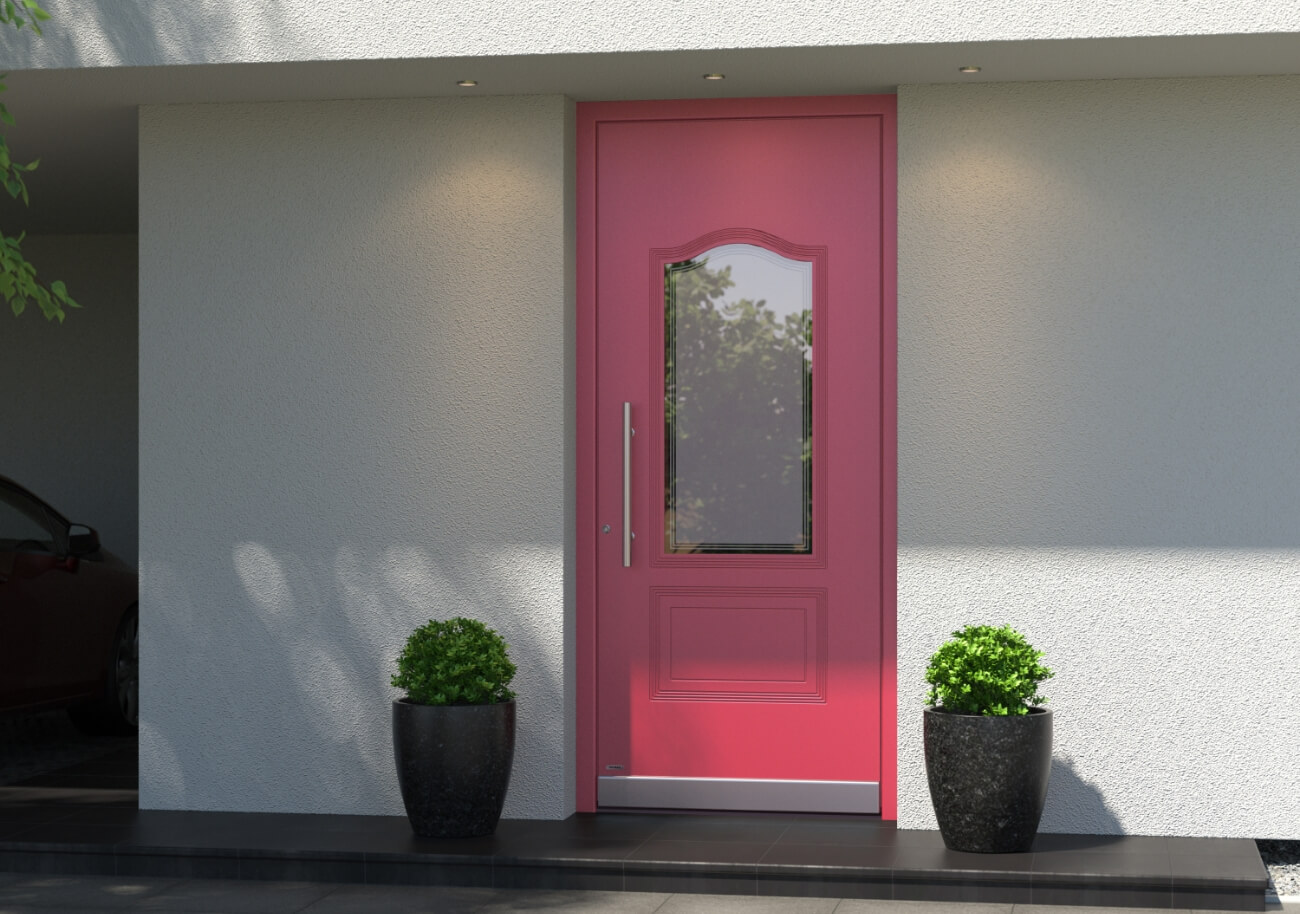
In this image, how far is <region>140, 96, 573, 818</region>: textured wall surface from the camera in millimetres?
6156

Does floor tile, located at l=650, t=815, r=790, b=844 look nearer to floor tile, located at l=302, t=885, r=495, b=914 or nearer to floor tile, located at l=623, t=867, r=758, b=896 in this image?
floor tile, located at l=623, t=867, r=758, b=896

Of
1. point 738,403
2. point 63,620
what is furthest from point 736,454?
point 63,620

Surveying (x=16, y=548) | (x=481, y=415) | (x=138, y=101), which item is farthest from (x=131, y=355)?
(x=481, y=415)

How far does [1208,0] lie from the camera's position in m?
5.22

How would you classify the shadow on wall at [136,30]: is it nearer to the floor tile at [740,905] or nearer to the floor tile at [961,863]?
the floor tile at [740,905]

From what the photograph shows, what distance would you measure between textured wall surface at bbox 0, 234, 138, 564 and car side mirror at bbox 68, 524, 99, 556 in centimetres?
153

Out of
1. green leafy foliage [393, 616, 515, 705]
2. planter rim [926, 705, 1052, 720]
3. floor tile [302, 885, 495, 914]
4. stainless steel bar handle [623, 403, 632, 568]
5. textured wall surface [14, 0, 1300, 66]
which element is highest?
textured wall surface [14, 0, 1300, 66]

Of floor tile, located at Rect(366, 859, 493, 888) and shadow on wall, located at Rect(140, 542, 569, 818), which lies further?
shadow on wall, located at Rect(140, 542, 569, 818)

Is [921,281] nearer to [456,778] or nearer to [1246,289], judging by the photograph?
[1246,289]

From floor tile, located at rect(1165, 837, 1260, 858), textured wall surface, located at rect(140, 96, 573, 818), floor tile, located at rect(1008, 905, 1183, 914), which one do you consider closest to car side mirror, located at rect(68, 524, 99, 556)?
textured wall surface, located at rect(140, 96, 573, 818)

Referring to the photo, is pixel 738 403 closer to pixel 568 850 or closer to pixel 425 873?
pixel 568 850

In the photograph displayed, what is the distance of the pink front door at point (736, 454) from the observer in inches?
243

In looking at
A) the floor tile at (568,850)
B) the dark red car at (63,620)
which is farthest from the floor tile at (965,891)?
the dark red car at (63,620)

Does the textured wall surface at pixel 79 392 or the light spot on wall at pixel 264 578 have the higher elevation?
the textured wall surface at pixel 79 392
